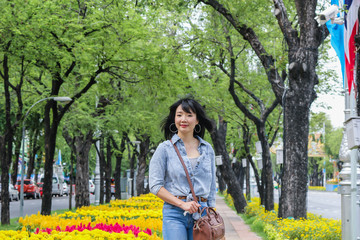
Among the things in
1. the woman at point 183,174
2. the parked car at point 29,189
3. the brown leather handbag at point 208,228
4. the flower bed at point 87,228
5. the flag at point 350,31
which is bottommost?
the parked car at point 29,189

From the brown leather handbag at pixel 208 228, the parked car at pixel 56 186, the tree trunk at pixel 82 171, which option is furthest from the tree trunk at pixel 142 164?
the brown leather handbag at pixel 208 228

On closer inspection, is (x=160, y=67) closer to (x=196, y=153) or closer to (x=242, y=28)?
(x=242, y=28)

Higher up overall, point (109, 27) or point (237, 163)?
point (109, 27)

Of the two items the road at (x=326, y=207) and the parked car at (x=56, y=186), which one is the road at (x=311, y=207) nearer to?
the road at (x=326, y=207)

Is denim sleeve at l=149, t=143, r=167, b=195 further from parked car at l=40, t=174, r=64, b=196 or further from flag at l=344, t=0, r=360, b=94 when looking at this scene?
parked car at l=40, t=174, r=64, b=196

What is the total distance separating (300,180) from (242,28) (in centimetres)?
377

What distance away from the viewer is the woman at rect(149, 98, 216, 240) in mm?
3975

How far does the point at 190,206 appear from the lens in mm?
3881

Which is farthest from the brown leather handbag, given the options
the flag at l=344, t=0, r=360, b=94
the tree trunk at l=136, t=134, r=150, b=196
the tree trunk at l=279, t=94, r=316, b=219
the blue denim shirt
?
the tree trunk at l=136, t=134, r=150, b=196

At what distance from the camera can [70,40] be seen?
13.3m

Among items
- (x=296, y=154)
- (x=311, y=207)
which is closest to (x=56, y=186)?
(x=311, y=207)

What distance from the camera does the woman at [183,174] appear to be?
3.97 meters

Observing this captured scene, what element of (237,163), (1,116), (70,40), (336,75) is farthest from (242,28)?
(237,163)

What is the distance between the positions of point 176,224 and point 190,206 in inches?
7.8
